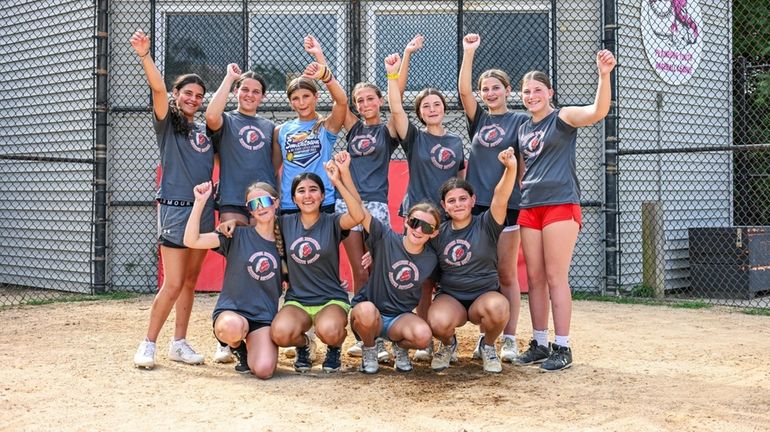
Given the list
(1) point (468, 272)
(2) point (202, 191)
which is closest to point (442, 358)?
(1) point (468, 272)

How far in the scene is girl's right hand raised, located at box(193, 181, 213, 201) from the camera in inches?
166

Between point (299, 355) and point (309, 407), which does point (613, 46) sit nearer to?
point (299, 355)

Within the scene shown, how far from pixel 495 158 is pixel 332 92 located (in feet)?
3.66

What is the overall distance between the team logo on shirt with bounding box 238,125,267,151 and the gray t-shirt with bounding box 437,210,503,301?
4.30 ft

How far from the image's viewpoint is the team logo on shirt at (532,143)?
434 cm

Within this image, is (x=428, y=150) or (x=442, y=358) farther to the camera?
(x=428, y=150)

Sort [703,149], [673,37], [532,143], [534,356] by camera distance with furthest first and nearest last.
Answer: [673,37], [703,149], [534,356], [532,143]

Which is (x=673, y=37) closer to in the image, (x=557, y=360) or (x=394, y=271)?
(x=557, y=360)

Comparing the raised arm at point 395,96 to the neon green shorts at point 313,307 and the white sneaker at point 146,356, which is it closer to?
the neon green shorts at point 313,307

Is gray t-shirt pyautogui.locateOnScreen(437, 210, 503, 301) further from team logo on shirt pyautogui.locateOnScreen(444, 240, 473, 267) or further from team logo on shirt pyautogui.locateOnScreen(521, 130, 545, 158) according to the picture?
Result: team logo on shirt pyautogui.locateOnScreen(521, 130, 545, 158)

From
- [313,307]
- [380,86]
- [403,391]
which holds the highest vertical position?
[380,86]

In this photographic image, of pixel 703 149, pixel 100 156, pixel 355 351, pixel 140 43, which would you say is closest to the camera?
pixel 140 43

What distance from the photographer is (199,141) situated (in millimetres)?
4535

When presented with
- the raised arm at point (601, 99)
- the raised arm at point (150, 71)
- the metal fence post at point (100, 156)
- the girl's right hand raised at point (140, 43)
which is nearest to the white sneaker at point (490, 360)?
the raised arm at point (601, 99)
